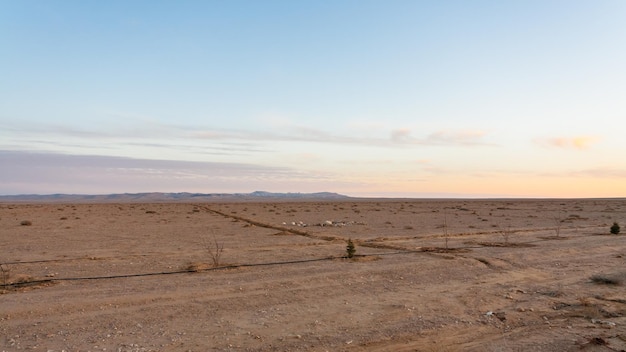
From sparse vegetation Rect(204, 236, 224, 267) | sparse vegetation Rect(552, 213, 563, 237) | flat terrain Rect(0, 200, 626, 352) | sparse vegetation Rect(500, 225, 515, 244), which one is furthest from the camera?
sparse vegetation Rect(552, 213, 563, 237)

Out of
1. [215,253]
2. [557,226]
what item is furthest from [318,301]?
[557,226]

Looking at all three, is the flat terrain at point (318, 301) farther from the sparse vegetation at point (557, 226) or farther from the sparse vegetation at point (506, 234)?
the sparse vegetation at point (557, 226)

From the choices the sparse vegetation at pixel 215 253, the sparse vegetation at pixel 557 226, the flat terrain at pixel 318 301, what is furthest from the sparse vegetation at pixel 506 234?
the sparse vegetation at pixel 215 253

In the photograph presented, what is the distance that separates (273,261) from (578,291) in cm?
859

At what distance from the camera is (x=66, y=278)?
1277 centimetres

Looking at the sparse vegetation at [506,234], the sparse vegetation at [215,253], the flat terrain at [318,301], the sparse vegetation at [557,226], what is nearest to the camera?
the flat terrain at [318,301]

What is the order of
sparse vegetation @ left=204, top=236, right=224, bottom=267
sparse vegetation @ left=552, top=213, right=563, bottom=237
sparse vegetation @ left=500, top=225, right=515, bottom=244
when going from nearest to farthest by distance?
1. sparse vegetation @ left=204, top=236, right=224, bottom=267
2. sparse vegetation @ left=500, top=225, right=515, bottom=244
3. sparse vegetation @ left=552, top=213, right=563, bottom=237

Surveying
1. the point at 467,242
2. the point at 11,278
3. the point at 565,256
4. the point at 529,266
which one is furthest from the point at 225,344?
the point at 467,242

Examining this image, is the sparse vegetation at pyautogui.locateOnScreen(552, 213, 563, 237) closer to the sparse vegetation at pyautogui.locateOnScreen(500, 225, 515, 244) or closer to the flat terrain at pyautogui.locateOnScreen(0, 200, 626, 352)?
the sparse vegetation at pyautogui.locateOnScreen(500, 225, 515, 244)

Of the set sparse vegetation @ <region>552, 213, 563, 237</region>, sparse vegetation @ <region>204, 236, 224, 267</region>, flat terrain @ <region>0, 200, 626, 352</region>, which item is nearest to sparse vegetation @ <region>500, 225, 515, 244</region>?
sparse vegetation @ <region>552, 213, 563, 237</region>

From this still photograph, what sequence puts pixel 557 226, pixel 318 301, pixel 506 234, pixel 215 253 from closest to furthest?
pixel 318 301 < pixel 215 253 < pixel 506 234 < pixel 557 226

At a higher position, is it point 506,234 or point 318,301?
point 506,234

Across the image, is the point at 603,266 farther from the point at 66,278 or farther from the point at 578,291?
the point at 66,278

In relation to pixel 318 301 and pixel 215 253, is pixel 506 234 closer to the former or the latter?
pixel 215 253
